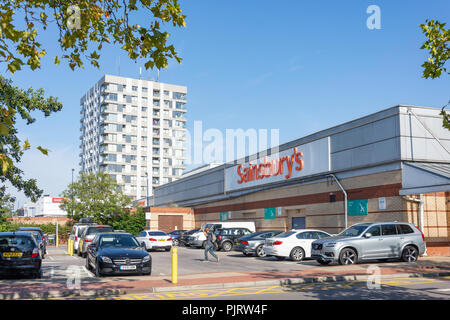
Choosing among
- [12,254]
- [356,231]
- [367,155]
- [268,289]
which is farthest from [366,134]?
[12,254]

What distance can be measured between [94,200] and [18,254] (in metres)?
36.6

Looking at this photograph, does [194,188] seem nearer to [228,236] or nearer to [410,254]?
[228,236]

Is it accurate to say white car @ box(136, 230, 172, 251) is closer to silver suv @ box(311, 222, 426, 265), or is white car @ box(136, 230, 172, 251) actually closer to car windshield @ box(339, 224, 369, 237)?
silver suv @ box(311, 222, 426, 265)

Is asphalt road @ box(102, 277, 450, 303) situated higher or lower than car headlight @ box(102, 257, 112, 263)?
lower

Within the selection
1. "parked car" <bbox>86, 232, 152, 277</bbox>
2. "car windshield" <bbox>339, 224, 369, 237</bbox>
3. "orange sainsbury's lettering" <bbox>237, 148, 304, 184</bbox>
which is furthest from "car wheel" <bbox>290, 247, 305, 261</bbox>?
"orange sainsbury's lettering" <bbox>237, 148, 304, 184</bbox>

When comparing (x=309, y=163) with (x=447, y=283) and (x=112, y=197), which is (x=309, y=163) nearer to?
(x=447, y=283)

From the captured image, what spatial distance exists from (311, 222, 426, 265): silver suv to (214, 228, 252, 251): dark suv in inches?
429

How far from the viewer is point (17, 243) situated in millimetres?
14727

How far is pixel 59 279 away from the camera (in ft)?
48.4

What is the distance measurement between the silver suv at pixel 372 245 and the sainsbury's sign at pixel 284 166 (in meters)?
8.45

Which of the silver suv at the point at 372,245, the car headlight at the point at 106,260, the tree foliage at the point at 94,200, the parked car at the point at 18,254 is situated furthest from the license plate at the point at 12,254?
the tree foliage at the point at 94,200

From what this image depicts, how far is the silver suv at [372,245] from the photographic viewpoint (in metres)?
18.0

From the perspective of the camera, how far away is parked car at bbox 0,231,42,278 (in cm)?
1438
